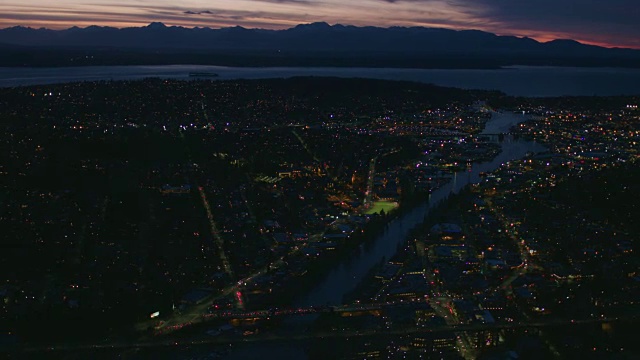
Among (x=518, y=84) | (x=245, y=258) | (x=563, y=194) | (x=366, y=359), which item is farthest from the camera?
(x=518, y=84)

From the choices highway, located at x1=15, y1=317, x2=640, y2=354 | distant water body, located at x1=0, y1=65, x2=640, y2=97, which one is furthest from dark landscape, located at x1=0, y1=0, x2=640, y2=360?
distant water body, located at x1=0, y1=65, x2=640, y2=97

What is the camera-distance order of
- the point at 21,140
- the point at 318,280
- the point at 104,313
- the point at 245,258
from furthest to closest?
1. the point at 21,140
2. the point at 245,258
3. the point at 318,280
4. the point at 104,313

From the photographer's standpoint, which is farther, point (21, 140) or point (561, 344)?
point (21, 140)

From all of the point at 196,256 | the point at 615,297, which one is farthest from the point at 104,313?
the point at 615,297

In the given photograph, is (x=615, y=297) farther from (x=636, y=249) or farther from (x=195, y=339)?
(x=195, y=339)

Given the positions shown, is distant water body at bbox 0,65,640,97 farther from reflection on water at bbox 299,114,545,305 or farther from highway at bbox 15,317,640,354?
highway at bbox 15,317,640,354

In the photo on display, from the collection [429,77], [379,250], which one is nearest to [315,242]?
[379,250]

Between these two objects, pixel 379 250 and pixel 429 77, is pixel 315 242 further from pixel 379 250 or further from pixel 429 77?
pixel 429 77

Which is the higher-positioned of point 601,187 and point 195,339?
point 601,187
